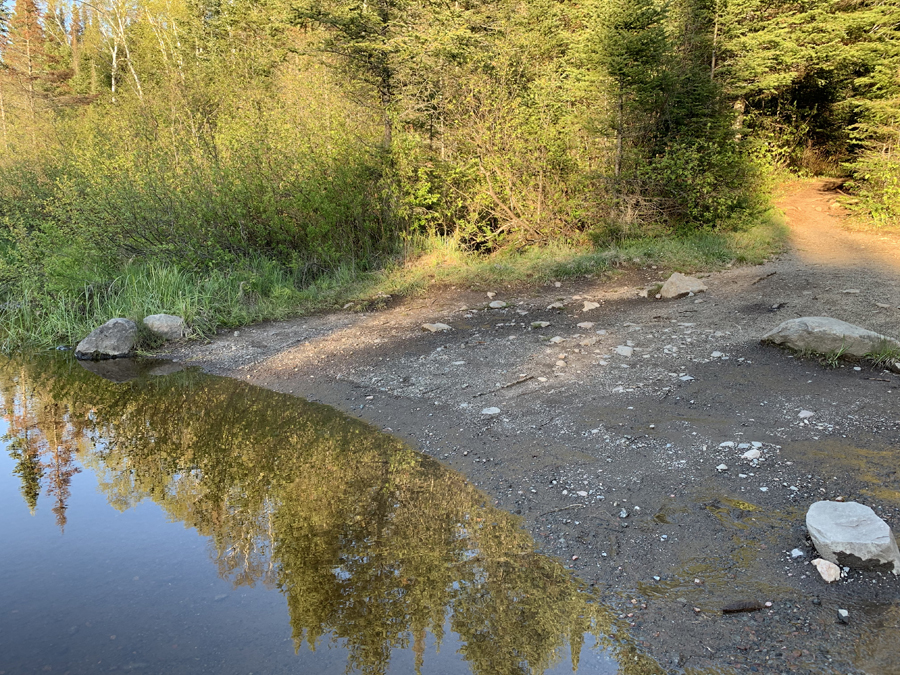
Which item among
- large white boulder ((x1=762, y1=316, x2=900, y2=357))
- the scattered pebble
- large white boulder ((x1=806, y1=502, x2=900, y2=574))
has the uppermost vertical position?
large white boulder ((x1=762, y1=316, x2=900, y2=357))

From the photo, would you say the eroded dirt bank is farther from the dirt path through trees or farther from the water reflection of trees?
the water reflection of trees

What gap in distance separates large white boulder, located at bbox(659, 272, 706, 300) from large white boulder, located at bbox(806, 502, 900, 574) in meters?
5.13

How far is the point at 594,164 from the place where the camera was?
10.5 m

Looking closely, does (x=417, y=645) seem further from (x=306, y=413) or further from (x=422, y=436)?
(x=306, y=413)

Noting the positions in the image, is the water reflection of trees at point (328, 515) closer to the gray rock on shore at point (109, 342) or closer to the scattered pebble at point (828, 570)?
the scattered pebble at point (828, 570)

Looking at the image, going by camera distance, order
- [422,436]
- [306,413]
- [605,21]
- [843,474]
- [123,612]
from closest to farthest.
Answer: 1. [123,612]
2. [843,474]
3. [422,436]
4. [306,413]
5. [605,21]

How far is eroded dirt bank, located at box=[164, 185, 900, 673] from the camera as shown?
2850 millimetres

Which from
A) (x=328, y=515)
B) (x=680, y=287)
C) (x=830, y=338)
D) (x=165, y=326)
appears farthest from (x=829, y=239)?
(x=165, y=326)

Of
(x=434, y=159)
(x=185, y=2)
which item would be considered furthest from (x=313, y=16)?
(x=185, y=2)

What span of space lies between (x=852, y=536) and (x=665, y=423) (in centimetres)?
176

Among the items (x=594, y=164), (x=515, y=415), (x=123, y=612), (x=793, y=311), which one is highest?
(x=594, y=164)

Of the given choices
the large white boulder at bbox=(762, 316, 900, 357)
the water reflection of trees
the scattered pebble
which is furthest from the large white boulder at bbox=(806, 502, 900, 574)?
the large white boulder at bbox=(762, 316, 900, 357)

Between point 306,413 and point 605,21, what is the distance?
7.58 metres

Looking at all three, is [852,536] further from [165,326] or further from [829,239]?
[829,239]
